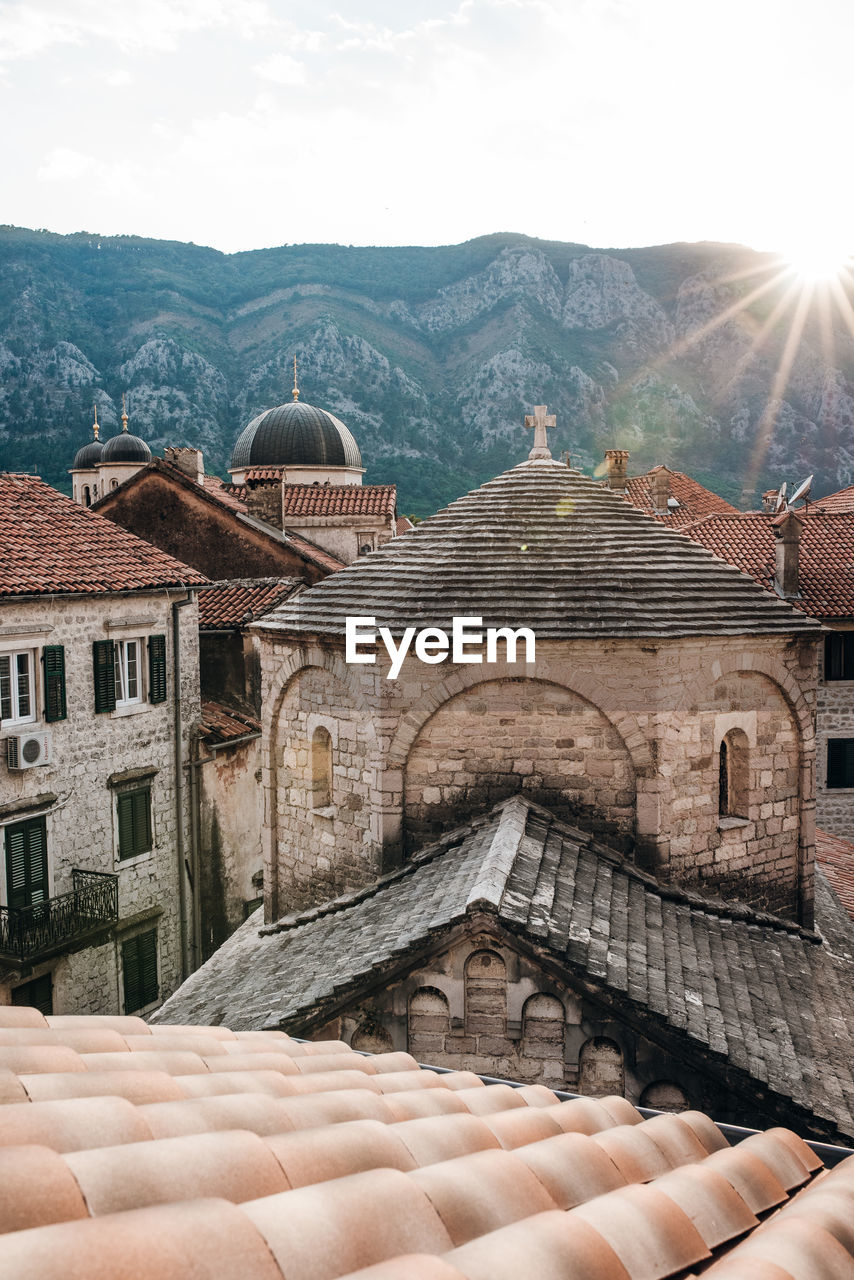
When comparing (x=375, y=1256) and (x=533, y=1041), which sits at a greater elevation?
(x=375, y=1256)

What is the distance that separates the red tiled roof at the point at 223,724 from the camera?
63.1 feet

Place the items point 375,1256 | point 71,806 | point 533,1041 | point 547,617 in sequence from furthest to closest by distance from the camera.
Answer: point 71,806
point 547,617
point 533,1041
point 375,1256

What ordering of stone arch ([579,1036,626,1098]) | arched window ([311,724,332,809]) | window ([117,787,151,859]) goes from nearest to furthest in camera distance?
stone arch ([579,1036,626,1098]) → arched window ([311,724,332,809]) → window ([117,787,151,859])

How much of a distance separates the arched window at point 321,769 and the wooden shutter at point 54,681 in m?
5.67

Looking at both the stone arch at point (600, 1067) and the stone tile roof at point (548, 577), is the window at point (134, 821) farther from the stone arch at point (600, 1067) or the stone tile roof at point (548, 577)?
the stone arch at point (600, 1067)

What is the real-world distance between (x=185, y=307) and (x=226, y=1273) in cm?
12872

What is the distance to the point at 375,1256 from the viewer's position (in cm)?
234

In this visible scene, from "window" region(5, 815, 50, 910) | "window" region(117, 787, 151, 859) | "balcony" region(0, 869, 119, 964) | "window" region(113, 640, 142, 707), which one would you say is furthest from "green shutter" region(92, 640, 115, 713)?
"balcony" region(0, 869, 119, 964)

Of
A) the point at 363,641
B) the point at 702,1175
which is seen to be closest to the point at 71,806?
the point at 363,641

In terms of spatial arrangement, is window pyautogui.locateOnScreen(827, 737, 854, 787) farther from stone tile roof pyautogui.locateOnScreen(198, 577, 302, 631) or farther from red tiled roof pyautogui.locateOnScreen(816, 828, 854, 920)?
stone tile roof pyautogui.locateOnScreen(198, 577, 302, 631)

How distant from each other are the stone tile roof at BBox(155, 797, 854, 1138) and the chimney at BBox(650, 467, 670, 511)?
26.4 m

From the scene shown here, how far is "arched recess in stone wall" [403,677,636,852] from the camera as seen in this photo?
1095 cm

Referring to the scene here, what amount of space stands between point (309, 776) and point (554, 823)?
3.53 metres

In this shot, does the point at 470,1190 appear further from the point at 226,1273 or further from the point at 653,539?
the point at 653,539
